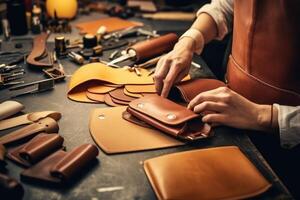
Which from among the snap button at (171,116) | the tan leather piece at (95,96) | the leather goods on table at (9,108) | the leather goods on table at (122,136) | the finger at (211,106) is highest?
the finger at (211,106)

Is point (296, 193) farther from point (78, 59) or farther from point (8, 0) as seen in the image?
point (8, 0)

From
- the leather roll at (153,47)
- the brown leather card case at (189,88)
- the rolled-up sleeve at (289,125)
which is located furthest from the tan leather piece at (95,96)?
the rolled-up sleeve at (289,125)

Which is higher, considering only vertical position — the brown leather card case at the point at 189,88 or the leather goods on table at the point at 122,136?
the brown leather card case at the point at 189,88

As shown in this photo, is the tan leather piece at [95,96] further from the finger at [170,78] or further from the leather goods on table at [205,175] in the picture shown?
the leather goods on table at [205,175]

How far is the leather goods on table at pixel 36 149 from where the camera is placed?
3.04 feet

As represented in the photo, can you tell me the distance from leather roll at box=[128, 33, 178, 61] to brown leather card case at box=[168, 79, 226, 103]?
0.35 m

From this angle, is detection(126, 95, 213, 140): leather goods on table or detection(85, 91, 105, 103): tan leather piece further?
detection(85, 91, 105, 103): tan leather piece

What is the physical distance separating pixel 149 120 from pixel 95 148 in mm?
184

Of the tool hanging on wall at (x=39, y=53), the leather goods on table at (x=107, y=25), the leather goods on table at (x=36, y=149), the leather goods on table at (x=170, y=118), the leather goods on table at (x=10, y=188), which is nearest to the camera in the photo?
the leather goods on table at (x=10, y=188)

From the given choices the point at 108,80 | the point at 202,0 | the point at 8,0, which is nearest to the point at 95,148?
the point at 108,80

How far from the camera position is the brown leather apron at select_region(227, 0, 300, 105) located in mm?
1103

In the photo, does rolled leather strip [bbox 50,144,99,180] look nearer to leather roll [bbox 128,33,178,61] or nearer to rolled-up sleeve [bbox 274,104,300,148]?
rolled-up sleeve [bbox 274,104,300,148]

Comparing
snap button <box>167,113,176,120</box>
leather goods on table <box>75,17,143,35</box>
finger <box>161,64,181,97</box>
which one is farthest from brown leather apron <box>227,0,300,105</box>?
leather goods on table <box>75,17,143,35</box>

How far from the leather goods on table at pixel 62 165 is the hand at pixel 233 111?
1.11 ft
